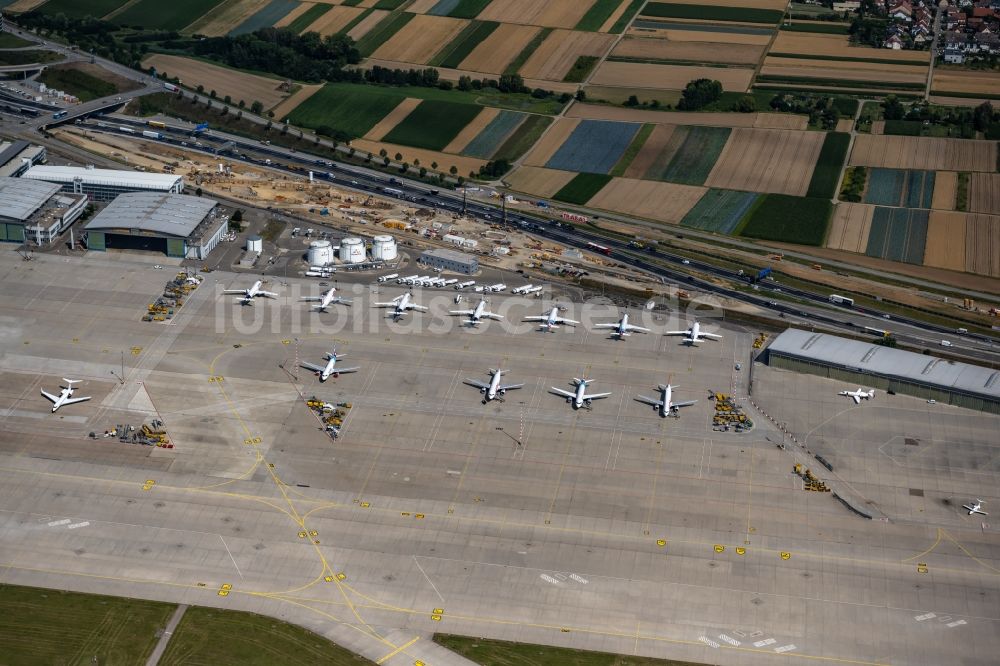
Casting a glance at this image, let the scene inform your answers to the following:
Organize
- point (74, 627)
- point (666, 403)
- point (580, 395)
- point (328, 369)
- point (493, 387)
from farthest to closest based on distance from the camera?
point (328, 369)
point (493, 387)
point (580, 395)
point (666, 403)
point (74, 627)

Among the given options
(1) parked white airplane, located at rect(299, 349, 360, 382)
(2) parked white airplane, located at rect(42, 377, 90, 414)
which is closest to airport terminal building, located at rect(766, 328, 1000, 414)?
(1) parked white airplane, located at rect(299, 349, 360, 382)

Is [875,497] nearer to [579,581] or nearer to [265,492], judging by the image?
[579,581]

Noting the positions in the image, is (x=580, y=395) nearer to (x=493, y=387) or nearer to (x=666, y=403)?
(x=666, y=403)

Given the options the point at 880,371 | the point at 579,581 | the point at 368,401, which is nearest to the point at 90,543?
the point at 368,401

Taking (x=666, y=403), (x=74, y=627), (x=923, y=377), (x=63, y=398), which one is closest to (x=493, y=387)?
(x=666, y=403)

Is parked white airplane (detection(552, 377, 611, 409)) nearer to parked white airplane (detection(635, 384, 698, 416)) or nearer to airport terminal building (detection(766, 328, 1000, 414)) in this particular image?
parked white airplane (detection(635, 384, 698, 416))

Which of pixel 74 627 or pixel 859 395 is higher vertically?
pixel 859 395
